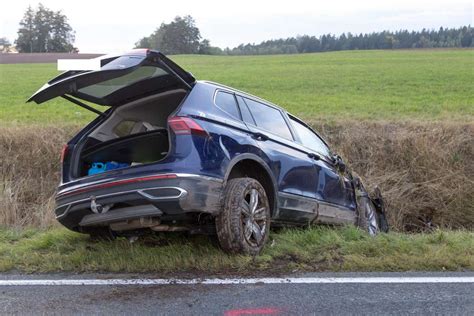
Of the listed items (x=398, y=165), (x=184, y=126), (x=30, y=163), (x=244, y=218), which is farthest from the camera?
(x=398, y=165)

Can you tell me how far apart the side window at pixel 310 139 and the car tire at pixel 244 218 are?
1.69 m

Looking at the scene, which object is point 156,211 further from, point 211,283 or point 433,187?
point 433,187

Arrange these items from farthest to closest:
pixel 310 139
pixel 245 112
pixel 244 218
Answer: pixel 310 139, pixel 245 112, pixel 244 218

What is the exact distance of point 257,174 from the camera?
5.40m

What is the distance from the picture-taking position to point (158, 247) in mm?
5234

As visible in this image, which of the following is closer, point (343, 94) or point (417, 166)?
point (417, 166)

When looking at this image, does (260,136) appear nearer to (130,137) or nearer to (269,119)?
(269,119)

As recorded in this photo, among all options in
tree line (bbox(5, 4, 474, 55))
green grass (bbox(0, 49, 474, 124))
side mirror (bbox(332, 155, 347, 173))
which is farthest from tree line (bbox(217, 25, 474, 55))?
side mirror (bbox(332, 155, 347, 173))

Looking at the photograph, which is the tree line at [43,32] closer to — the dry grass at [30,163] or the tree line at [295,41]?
the tree line at [295,41]

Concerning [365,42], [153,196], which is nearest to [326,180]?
[153,196]

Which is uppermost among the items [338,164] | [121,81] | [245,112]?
[121,81]

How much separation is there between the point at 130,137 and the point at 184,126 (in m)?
0.99

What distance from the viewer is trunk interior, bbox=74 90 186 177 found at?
208 inches

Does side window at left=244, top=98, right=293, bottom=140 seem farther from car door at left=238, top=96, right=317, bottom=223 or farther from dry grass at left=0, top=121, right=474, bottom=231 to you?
dry grass at left=0, top=121, right=474, bottom=231
